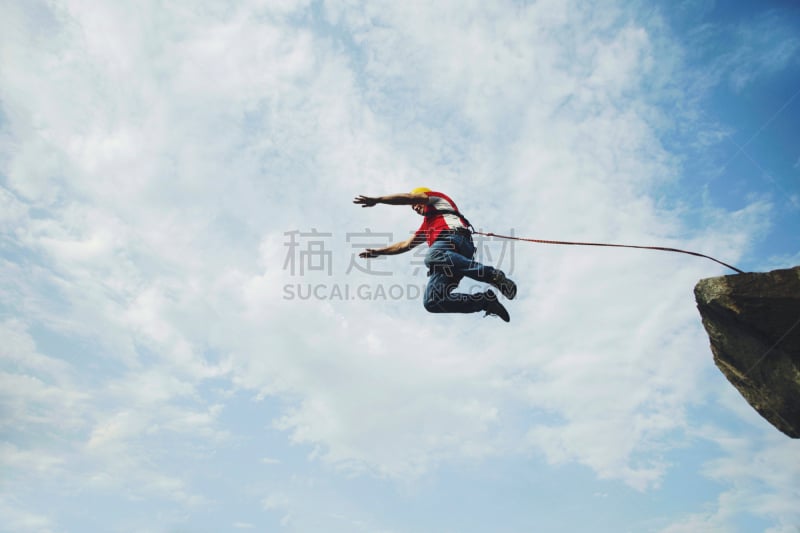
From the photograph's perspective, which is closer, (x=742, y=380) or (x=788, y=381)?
(x=788, y=381)

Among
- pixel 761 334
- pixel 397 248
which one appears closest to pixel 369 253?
pixel 397 248

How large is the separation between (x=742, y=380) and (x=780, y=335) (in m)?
1.34

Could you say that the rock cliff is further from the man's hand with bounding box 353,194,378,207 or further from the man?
the man's hand with bounding box 353,194,378,207

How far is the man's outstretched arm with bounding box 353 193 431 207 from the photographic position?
7.52m

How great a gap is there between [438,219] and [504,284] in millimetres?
1481

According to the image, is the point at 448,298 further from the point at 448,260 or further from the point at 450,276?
the point at 448,260

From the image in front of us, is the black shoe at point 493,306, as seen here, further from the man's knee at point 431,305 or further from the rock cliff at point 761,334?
the rock cliff at point 761,334

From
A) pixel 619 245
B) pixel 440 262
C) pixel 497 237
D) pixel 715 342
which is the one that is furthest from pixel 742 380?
pixel 440 262

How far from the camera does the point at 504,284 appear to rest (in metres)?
7.46

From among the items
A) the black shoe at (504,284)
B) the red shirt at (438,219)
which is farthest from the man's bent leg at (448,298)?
the red shirt at (438,219)

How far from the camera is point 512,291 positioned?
24.5ft

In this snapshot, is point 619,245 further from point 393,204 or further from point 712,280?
point 393,204

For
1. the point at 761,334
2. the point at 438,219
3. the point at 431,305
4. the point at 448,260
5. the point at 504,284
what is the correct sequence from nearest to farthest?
the point at 504,284
the point at 448,260
the point at 431,305
the point at 438,219
the point at 761,334

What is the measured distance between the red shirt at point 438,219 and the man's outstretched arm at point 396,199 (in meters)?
0.14
